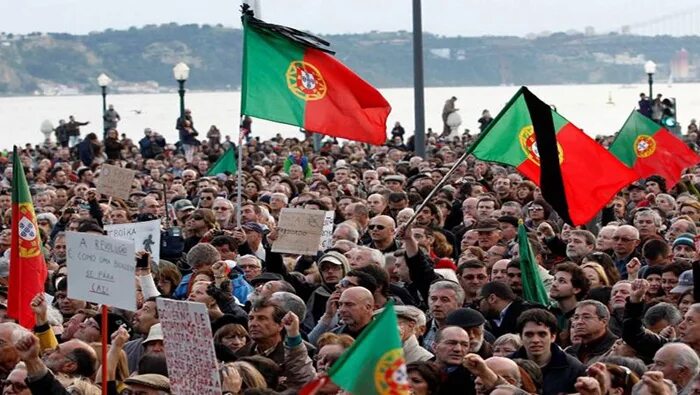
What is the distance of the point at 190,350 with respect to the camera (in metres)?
9.81

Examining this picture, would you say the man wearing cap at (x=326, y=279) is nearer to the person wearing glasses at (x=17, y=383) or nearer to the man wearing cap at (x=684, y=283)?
the man wearing cap at (x=684, y=283)

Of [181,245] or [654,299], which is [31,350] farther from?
[181,245]

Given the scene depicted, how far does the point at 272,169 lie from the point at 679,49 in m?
171

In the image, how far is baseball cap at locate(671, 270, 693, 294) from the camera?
13025 millimetres

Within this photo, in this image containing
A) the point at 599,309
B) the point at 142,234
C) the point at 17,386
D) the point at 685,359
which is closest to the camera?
the point at 685,359

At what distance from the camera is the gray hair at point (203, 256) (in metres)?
14.6

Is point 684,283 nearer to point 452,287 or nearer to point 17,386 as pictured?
point 452,287

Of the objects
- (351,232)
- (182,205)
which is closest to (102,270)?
(351,232)

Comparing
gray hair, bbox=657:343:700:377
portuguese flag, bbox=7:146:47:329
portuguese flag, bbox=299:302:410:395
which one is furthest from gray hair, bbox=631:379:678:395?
portuguese flag, bbox=7:146:47:329

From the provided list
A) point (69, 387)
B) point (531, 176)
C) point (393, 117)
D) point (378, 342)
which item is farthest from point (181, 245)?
point (393, 117)

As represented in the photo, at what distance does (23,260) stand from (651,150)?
35.0 feet

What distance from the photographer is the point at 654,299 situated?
13328mm

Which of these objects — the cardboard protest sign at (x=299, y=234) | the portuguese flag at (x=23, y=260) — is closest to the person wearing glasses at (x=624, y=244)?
the cardboard protest sign at (x=299, y=234)

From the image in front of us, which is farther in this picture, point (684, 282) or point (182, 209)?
point (182, 209)
